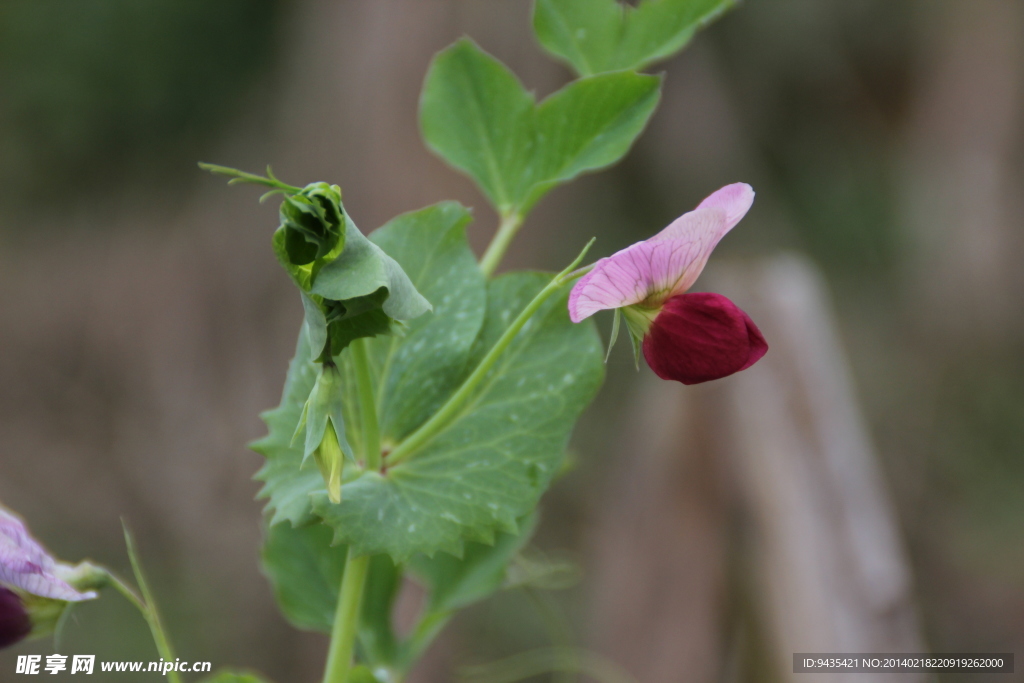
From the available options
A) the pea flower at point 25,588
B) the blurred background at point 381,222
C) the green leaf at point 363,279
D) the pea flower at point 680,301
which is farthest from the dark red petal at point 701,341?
the blurred background at point 381,222

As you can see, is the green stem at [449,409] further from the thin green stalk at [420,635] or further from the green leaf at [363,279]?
the thin green stalk at [420,635]

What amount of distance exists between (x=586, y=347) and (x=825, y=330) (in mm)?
877

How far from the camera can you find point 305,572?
517 mm

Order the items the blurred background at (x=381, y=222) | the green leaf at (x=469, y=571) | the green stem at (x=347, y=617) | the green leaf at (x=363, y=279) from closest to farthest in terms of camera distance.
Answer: the green leaf at (x=363, y=279)
the green stem at (x=347, y=617)
the green leaf at (x=469, y=571)
the blurred background at (x=381, y=222)

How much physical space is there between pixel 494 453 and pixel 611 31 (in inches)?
10.3

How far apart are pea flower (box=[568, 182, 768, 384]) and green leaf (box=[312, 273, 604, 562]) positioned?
0.05 metres

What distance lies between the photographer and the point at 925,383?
274 cm

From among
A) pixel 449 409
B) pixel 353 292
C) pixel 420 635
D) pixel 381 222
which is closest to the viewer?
pixel 353 292

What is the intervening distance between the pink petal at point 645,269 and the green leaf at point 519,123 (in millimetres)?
100

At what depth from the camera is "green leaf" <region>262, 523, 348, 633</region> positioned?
1.66 feet

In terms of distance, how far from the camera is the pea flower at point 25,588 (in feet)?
1.04

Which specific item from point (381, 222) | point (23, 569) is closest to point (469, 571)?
point (23, 569)

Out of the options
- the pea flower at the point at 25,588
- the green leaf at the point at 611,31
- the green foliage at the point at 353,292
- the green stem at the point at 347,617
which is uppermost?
the green leaf at the point at 611,31

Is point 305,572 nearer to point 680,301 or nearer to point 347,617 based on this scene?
point 347,617
